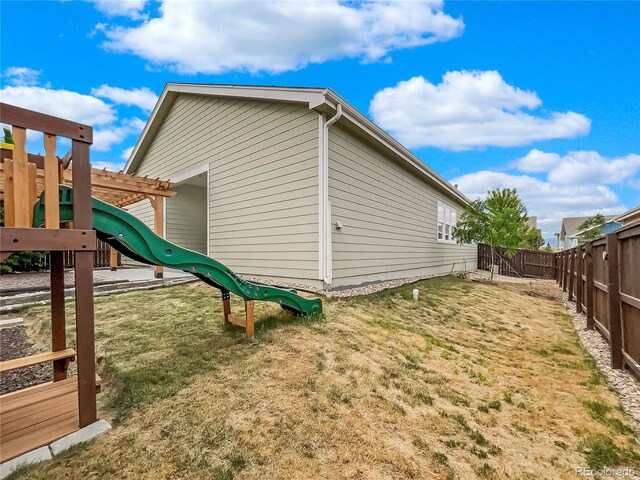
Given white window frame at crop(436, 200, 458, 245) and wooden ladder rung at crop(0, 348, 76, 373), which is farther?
white window frame at crop(436, 200, 458, 245)

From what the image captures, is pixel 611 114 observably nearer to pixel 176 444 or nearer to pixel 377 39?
pixel 377 39

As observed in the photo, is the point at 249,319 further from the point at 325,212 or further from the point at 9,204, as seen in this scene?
the point at 325,212

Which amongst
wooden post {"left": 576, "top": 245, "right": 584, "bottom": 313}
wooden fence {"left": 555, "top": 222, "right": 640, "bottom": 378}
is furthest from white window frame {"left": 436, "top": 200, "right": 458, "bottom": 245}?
wooden fence {"left": 555, "top": 222, "right": 640, "bottom": 378}

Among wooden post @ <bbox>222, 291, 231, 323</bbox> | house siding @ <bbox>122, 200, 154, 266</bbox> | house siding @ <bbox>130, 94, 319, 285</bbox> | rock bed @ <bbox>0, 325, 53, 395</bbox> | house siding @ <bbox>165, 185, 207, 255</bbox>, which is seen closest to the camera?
rock bed @ <bbox>0, 325, 53, 395</bbox>

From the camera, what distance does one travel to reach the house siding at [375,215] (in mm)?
6801

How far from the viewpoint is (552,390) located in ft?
11.5

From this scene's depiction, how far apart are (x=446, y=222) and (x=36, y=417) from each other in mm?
14180

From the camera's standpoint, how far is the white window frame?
1321cm

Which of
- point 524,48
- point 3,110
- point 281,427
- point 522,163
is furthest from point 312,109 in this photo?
point 522,163

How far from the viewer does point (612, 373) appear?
12.7 feet

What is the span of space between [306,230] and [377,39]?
6.63 m

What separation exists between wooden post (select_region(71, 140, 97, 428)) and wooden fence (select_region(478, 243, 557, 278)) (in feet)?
61.8

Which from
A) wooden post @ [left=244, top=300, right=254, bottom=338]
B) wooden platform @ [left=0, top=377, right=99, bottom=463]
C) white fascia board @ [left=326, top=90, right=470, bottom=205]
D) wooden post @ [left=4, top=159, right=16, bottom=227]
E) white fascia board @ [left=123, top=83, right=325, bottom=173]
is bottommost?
wooden platform @ [left=0, top=377, right=99, bottom=463]

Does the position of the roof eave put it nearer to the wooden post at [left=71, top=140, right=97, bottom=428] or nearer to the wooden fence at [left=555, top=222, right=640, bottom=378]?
the wooden post at [left=71, top=140, right=97, bottom=428]
